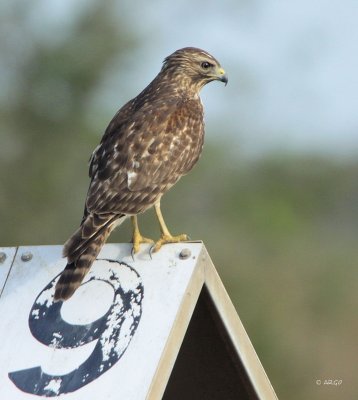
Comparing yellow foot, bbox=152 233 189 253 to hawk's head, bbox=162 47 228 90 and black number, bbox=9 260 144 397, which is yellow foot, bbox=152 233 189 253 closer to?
black number, bbox=9 260 144 397

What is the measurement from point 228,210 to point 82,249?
44.2ft

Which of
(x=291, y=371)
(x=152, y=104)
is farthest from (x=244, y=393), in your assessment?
(x=291, y=371)

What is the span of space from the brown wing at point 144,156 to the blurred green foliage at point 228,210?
20.2 ft

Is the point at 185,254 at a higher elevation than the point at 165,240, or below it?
higher

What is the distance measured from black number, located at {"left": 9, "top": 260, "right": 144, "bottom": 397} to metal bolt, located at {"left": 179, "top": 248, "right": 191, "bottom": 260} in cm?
20

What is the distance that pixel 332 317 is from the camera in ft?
53.3

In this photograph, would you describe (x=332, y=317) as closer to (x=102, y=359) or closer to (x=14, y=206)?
(x=14, y=206)

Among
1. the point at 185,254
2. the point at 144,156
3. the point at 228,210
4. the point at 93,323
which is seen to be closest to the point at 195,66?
the point at 144,156

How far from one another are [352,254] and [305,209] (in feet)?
5.94

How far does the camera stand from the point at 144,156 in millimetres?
7039

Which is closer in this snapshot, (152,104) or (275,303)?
(152,104)

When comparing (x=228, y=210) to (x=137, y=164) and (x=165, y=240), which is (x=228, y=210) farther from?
(x=165, y=240)

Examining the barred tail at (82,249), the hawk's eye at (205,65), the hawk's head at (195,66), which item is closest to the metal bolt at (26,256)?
the barred tail at (82,249)

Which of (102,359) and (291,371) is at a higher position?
(102,359)
